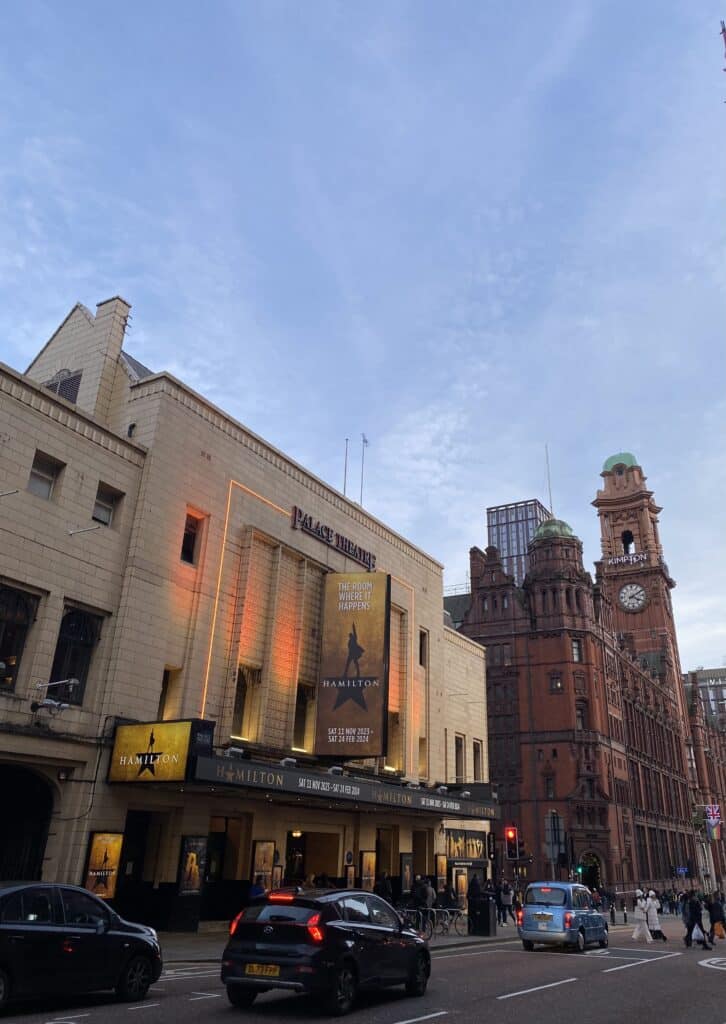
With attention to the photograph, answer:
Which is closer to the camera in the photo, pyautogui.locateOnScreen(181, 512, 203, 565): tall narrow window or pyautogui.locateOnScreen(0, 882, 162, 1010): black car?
pyautogui.locateOnScreen(0, 882, 162, 1010): black car

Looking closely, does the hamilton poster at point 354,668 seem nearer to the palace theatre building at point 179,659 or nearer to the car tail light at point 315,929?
the palace theatre building at point 179,659

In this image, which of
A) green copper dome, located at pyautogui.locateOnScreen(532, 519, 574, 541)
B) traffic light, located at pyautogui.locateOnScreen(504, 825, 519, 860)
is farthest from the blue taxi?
green copper dome, located at pyautogui.locateOnScreen(532, 519, 574, 541)

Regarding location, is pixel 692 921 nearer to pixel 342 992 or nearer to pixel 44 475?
pixel 342 992

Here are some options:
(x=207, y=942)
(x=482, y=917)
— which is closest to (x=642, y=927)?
(x=482, y=917)

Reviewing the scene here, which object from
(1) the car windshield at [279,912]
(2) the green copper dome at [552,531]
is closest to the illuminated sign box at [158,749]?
(1) the car windshield at [279,912]

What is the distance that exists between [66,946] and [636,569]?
110458 mm

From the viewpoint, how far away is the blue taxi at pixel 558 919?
21.3 metres

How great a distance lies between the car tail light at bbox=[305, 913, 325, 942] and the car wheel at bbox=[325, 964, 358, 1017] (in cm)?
53

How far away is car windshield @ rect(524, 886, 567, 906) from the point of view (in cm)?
2195

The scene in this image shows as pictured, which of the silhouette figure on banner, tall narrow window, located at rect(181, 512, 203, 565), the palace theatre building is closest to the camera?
the palace theatre building

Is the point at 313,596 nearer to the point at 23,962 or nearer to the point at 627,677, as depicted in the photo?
the point at 23,962

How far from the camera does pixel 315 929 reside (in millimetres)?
10945

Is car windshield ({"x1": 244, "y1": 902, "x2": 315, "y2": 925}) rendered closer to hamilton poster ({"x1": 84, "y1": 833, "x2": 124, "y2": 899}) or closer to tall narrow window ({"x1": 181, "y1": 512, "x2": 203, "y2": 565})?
hamilton poster ({"x1": 84, "y1": 833, "x2": 124, "y2": 899})

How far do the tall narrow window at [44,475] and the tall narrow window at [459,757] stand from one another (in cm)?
2872
